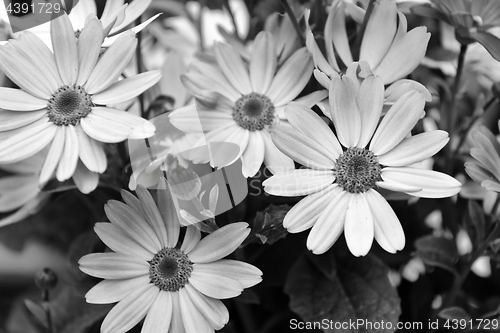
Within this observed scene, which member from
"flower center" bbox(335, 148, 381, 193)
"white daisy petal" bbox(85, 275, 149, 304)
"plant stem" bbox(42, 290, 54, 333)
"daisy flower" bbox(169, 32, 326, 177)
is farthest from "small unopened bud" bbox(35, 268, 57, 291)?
"flower center" bbox(335, 148, 381, 193)

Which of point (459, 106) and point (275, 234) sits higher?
point (459, 106)

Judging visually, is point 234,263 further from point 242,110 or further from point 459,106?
point 459,106

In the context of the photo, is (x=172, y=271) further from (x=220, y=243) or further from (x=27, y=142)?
(x=27, y=142)

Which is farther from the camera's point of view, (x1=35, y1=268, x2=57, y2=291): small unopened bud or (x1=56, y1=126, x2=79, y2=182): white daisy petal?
(x1=35, y1=268, x2=57, y2=291): small unopened bud

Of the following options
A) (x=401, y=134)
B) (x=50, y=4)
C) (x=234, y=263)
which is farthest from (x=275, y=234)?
(x=50, y=4)

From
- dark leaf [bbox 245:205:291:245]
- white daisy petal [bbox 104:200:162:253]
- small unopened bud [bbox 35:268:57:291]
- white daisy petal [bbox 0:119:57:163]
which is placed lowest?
dark leaf [bbox 245:205:291:245]

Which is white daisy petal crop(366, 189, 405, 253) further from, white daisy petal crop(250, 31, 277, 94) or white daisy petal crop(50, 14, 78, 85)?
white daisy petal crop(50, 14, 78, 85)
